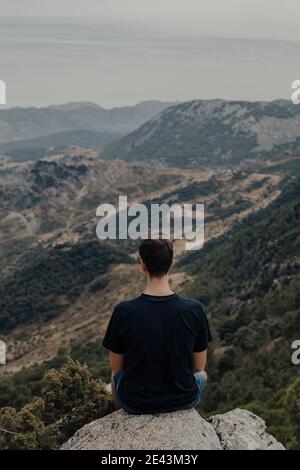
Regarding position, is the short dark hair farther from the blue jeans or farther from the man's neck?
the blue jeans

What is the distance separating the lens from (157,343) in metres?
8.91

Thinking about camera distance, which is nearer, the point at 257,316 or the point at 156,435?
the point at 156,435

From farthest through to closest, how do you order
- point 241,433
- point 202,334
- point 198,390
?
point 241,433, point 198,390, point 202,334

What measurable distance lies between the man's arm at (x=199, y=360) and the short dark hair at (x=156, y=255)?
5.02ft

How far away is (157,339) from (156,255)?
52.5 inches

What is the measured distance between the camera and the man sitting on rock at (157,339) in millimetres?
8859

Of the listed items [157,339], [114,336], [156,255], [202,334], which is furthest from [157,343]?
[156,255]

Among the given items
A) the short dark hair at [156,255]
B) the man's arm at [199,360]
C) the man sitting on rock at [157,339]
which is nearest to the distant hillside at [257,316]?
the man's arm at [199,360]

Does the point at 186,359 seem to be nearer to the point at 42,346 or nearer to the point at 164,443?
the point at 164,443

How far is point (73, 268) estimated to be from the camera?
445 feet

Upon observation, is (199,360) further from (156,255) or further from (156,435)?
(156,255)

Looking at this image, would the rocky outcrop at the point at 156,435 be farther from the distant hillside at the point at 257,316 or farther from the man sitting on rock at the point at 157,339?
the distant hillside at the point at 257,316

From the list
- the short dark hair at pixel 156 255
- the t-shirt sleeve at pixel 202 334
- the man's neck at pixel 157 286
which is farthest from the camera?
the t-shirt sleeve at pixel 202 334
